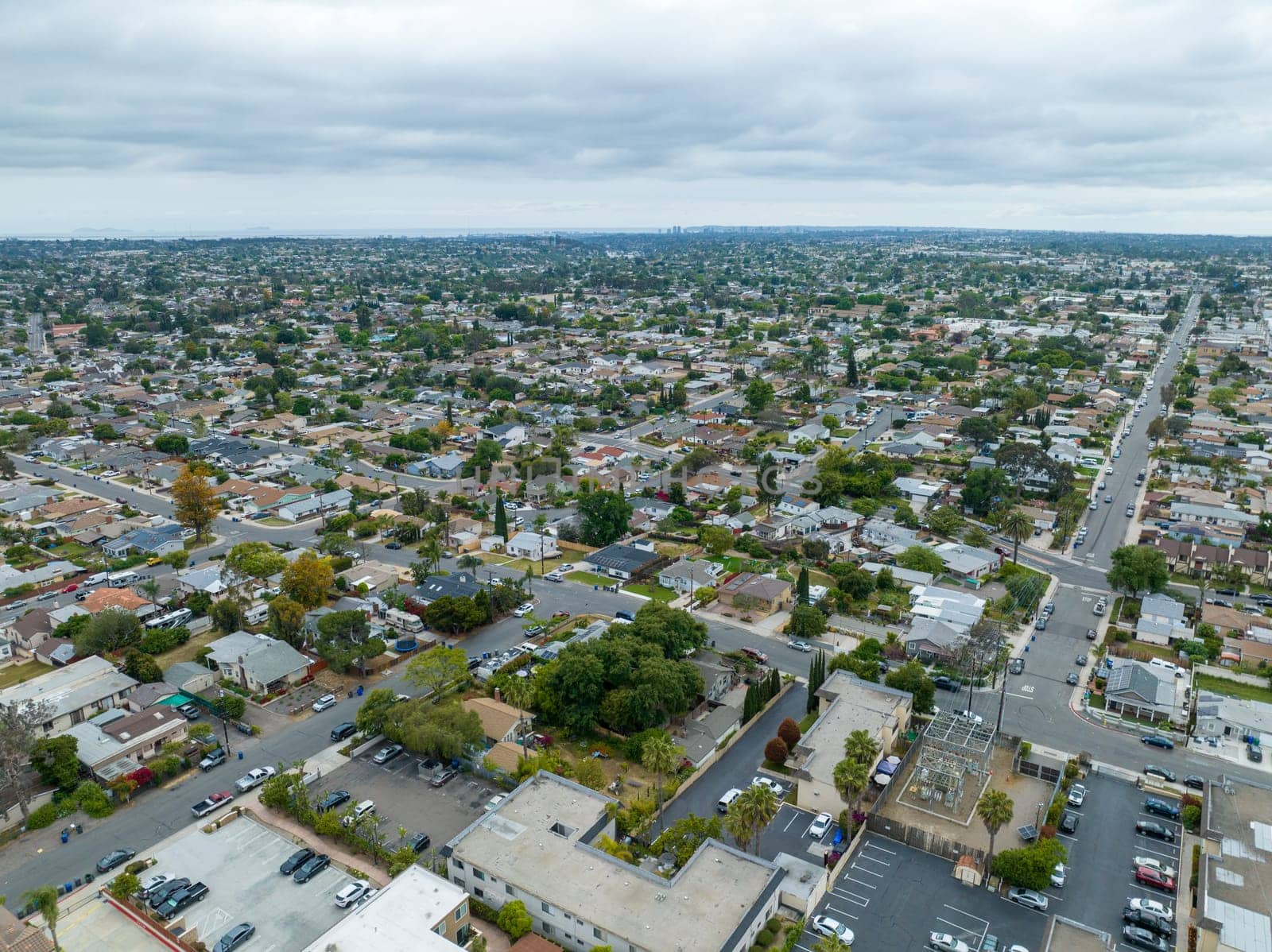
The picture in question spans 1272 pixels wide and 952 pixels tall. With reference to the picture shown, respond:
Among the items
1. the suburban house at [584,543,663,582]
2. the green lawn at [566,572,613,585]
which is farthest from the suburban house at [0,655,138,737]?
the suburban house at [584,543,663,582]

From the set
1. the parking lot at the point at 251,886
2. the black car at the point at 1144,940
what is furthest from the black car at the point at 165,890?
the black car at the point at 1144,940

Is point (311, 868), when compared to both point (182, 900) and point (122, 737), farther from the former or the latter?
point (122, 737)

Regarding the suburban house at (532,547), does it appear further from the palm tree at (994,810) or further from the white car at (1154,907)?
the white car at (1154,907)

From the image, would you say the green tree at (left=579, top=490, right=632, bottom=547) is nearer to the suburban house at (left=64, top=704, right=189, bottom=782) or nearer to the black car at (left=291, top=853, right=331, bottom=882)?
the suburban house at (left=64, top=704, right=189, bottom=782)

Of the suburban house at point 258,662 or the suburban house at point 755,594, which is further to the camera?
the suburban house at point 755,594

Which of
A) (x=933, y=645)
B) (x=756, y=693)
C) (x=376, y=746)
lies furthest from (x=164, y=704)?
(x=933, y=645)

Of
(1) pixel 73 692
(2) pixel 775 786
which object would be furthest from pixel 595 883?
(1) pixel 73 692

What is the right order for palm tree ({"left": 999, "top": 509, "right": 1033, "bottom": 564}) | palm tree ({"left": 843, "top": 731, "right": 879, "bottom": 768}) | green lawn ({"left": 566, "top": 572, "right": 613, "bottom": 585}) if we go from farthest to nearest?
palm tree ({"left": 999, "top": 509, "right": 1033, "bottom": 564}), green lawn ({"left": 566, "top": 572, "right": 613, "bottom": 585}), palm tree ({"left": 843, "top": 731, "right": 879, "bottom": 768})
